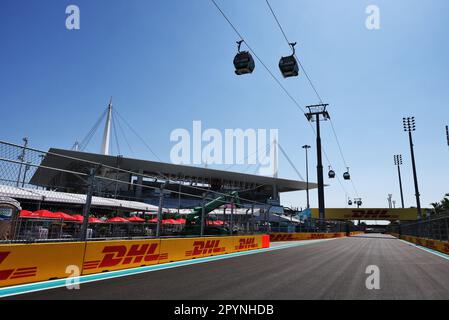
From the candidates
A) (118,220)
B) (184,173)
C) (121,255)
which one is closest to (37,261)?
(121,255)

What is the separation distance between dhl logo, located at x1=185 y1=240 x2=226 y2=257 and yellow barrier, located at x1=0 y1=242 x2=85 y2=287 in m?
4.42

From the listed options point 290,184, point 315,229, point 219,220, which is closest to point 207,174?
point 290,184

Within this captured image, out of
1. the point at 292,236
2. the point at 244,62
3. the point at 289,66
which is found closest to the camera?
the point at 244,62

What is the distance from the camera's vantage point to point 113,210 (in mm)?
8695

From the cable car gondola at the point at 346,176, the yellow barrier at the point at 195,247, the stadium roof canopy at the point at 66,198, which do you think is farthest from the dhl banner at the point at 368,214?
the stadium roof canopy at the point at 66,198

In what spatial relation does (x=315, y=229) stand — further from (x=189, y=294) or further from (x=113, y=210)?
Answer: (x=189, y=294)

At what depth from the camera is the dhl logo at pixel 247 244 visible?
1446 centimetres

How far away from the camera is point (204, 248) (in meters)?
11.3

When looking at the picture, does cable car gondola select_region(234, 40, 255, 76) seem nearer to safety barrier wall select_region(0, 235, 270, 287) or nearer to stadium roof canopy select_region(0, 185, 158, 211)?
stadium roof canopy select_region(0, 185, 158, 211)

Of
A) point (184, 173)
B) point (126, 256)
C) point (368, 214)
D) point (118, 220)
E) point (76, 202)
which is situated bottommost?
point (126, 256)

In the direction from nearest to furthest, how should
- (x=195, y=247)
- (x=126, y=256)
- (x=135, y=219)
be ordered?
1. (x=126, y=256)
2. (x=135, y=219)
3. (x=195, y=247)

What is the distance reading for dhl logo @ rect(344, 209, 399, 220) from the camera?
166 ft

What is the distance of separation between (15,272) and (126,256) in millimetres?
2671

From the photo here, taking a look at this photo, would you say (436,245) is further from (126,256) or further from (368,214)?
(368,214)
